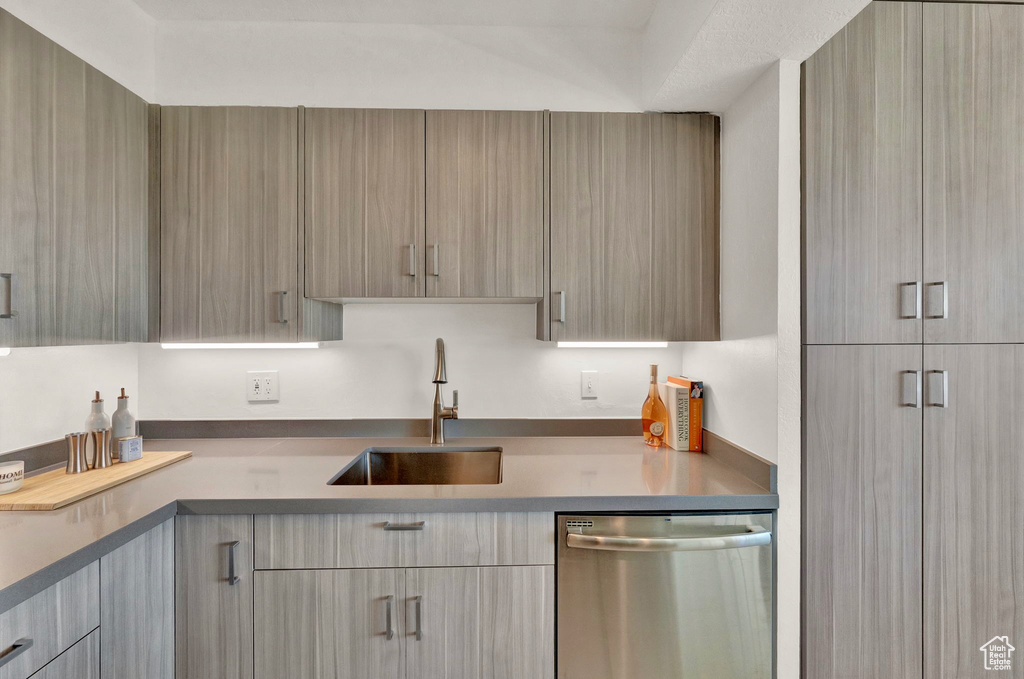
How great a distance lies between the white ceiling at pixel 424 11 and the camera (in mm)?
1836

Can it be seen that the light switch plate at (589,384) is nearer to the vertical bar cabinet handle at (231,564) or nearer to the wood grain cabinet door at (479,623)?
the wood grain cabinet door at (479,623)

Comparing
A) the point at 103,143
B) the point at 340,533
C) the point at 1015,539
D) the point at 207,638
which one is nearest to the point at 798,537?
the point at 1015,539

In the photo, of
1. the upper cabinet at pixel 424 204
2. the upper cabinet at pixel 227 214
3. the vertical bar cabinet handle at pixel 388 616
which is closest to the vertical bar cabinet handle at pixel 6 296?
the upper cabinet at pixel 227 214

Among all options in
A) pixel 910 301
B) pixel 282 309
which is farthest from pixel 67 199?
pixel 910 301

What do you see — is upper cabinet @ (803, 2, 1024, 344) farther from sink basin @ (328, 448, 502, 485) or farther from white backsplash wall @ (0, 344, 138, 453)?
white backsplash wall @ (0, 344, 138, 453)

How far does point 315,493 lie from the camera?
1432mm

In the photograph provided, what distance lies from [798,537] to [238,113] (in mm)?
2188

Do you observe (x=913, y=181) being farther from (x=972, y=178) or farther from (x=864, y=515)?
(x=864, y=515)

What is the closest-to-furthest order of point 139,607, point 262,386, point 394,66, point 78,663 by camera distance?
1. point 78,663
2. point 139,607
3. point 394,66
4. point 262,386

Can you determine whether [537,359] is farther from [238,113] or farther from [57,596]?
[57,596]

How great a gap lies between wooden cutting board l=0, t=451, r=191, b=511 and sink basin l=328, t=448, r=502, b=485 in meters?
0.64

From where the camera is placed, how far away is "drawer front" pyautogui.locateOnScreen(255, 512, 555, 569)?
55.0 inches

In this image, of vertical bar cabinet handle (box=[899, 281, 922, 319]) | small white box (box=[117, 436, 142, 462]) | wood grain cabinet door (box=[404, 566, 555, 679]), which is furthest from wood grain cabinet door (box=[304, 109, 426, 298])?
vertical bar cabinet handle (box=[899, 281, 922, 319])

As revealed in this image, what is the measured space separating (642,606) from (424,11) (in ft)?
6.67
